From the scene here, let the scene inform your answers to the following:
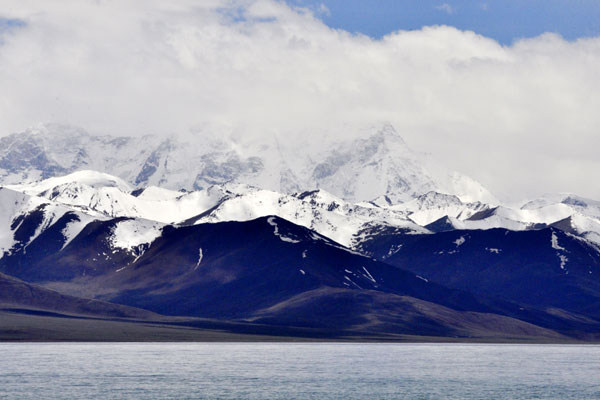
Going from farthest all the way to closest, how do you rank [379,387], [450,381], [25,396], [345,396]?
1. [450,381]
2. [379,387]
3. [345,396]
4. [25,396]

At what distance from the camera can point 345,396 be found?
6634 inches

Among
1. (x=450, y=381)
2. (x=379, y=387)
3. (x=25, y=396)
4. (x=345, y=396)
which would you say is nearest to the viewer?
(x=25, y=396)

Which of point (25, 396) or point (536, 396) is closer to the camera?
point (25, 396)

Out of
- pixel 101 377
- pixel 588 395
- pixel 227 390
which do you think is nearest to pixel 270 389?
pixel 227 390

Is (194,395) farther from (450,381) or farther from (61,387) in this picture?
(450,381)

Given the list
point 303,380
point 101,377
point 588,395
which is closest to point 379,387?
point 303,380

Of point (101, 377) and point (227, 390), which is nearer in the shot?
point (227, 390)

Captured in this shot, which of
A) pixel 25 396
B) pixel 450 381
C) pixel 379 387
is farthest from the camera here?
pixel 450 381

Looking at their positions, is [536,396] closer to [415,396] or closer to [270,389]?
[415,396]

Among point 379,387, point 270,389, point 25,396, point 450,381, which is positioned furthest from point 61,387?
point 450,381

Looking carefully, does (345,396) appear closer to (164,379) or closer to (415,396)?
(415,396)

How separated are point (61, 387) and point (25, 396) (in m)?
13.8

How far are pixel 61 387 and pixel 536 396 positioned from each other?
66.2 meters

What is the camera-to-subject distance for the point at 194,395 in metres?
164
